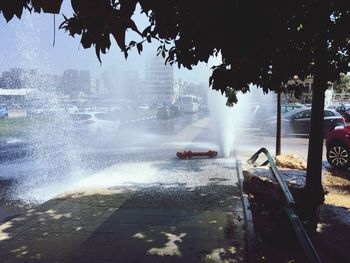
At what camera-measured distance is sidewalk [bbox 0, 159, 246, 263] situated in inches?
172

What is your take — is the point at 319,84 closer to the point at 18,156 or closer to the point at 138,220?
the point at 138,220

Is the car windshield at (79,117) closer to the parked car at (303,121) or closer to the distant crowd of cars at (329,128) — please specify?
the distant crowd of cars at (329,128)

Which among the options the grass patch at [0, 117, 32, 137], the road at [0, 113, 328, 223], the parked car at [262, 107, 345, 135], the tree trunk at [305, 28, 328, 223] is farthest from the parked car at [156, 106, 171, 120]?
the tree trunk at [305, 28, 328, 223]

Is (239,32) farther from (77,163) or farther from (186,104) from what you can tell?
(186,104)

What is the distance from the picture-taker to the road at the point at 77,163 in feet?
27.7

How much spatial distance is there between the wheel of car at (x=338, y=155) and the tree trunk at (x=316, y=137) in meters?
5.30

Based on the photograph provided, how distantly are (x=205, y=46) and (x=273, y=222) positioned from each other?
8.93 ft

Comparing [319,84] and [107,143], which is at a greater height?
[319,84]

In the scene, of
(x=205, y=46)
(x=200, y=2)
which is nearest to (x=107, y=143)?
(x=205, y=46)

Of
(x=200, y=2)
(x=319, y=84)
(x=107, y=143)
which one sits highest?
(x=200, y=2)

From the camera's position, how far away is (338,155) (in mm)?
10164

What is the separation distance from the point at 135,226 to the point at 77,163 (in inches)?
297

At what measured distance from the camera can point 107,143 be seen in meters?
17.7

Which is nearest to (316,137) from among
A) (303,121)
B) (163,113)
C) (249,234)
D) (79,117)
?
(249,234)
